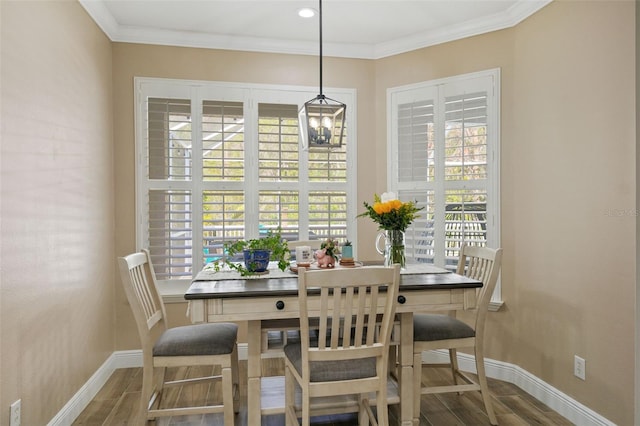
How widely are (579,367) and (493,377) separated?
79cm

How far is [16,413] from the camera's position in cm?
196

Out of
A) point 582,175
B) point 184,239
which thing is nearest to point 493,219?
point 582,175

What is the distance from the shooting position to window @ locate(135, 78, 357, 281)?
343 cm

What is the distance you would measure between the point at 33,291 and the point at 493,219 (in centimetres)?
307

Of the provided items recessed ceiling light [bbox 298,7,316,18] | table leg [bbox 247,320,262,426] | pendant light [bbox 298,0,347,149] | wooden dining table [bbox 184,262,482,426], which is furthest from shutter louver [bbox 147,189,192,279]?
recessed ceiling light [bbox 298,7,316,18]

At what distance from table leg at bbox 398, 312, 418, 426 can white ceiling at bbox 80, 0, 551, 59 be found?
2260 mm

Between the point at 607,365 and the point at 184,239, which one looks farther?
the point at 184,239

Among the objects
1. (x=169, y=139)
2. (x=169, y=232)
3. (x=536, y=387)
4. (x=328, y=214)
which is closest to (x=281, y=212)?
(x=328, y=214)

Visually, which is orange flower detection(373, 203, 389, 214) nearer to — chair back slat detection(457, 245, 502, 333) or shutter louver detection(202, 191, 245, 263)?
chair back slat detection(457, 245, 502, 333)

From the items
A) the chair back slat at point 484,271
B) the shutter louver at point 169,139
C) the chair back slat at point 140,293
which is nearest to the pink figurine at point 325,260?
the chair back slat at point 484,271

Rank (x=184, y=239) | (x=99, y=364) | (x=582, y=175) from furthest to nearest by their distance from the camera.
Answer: (x=184, y=239) < (x=99, y=364) < (x=582, y=175)

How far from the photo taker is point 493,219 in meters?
3.23

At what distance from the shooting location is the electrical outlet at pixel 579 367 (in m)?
2.48

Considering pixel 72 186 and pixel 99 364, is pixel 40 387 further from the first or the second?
pixel 72 186
